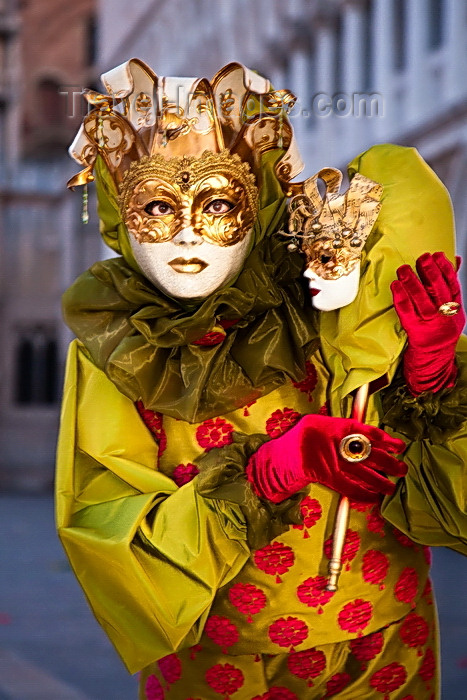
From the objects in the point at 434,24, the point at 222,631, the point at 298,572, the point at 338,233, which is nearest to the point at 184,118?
the point at 338,233

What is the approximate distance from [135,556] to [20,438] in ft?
62.7

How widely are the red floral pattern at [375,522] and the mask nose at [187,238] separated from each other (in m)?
0.68

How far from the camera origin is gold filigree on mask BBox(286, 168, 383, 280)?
2102mm

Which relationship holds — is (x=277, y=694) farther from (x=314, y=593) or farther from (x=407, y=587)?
(x=407, y=587)

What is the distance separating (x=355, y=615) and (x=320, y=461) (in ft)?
1.33

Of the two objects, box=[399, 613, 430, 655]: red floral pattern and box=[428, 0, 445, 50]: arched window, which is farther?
box=[428, 0, 445, 50]: arched window

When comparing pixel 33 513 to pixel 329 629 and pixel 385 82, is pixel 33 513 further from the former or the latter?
pixel 329 629

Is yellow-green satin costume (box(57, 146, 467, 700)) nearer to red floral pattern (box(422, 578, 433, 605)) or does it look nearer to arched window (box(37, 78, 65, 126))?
red floral pattern (box(422, 578, 433, 605))

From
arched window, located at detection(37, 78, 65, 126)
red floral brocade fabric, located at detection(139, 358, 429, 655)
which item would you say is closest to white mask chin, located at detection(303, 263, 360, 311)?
red floral brocade fabric, located at detection(139, 358, 429, 655)

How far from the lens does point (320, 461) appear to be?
6.77 feet

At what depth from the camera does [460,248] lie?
9039 mm

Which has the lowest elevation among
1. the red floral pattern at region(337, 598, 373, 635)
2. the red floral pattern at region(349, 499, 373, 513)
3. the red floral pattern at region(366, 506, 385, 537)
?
the red floral pattern at region(337, 598, 373, 635)

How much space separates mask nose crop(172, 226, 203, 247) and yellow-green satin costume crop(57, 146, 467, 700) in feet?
0.49

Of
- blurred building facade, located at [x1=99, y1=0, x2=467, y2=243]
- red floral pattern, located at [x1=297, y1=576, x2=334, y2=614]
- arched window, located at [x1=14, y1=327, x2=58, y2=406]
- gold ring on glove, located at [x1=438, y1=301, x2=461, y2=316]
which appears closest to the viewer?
gold ring on glove, located at [x1=438, y1=301, x2=461, y2=316]
